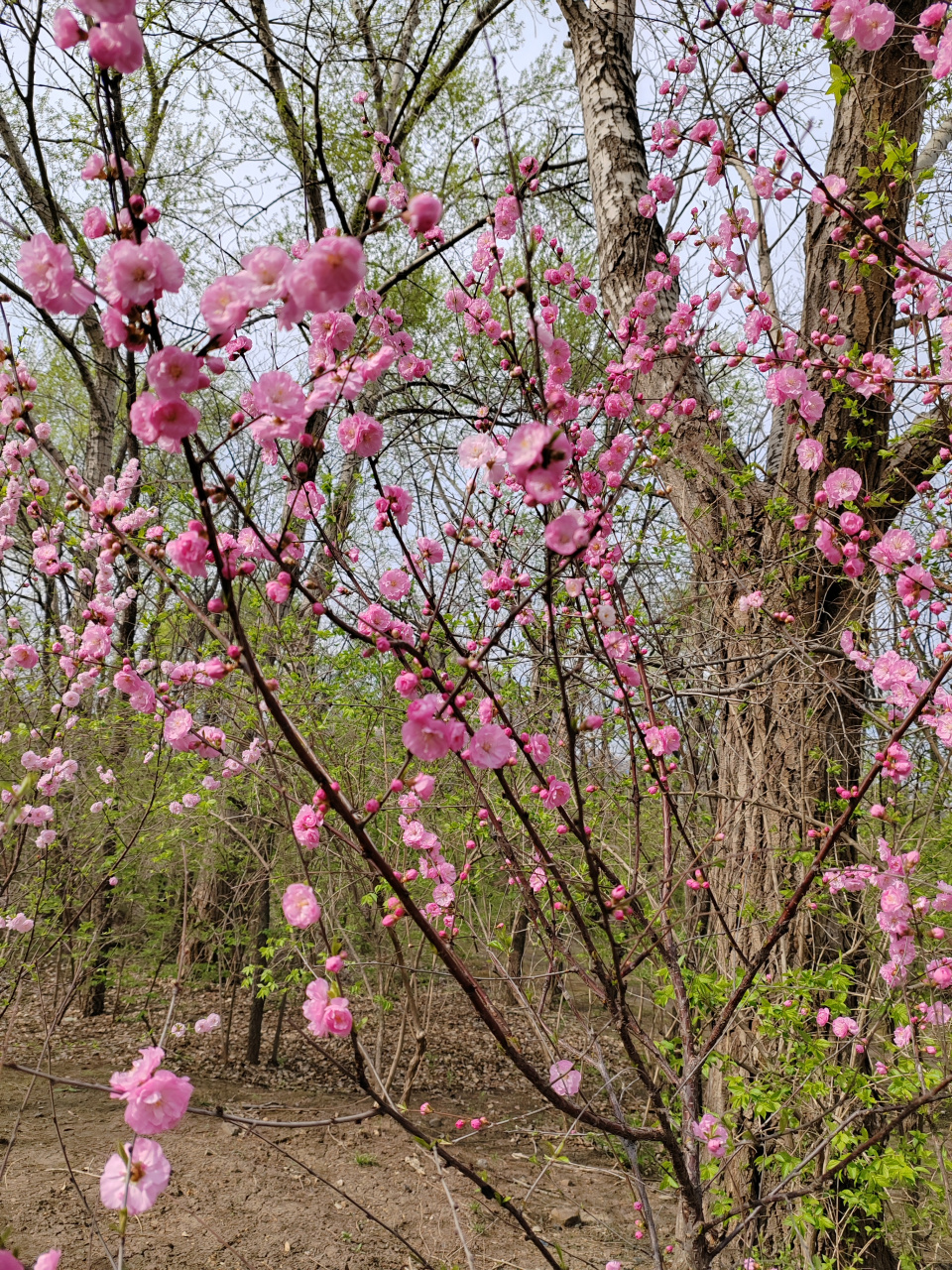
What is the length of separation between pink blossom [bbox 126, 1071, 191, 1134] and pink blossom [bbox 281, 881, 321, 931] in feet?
0.85

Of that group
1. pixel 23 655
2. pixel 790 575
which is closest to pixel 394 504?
pixel 790 575

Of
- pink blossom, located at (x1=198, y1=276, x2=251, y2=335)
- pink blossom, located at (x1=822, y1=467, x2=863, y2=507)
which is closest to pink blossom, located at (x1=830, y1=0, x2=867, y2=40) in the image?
pink blossom, located at (x1=822, y1=467, x2=863, y2=507)

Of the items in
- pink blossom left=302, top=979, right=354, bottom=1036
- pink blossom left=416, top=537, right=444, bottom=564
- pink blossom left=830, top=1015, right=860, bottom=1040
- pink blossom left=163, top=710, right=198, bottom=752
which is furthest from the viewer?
pink blossom left=830, top=1015, right=860, bottom=1040

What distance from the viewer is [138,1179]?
1016 mm

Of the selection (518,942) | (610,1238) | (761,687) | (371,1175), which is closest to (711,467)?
(761,687)

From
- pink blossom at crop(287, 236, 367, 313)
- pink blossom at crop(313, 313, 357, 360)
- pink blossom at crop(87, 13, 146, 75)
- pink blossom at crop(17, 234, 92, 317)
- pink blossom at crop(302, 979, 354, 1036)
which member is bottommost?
pink blossom at crop(302, 979, 354, 1036)

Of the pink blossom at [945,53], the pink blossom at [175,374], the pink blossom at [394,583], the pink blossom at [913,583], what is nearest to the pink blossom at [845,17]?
the pink blossom at [945,53]

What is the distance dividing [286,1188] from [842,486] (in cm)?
527

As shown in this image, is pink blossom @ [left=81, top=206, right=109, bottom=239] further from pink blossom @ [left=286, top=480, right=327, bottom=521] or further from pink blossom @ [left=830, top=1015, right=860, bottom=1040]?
pink blossom @ [left=830, top=1015, right=860, bottom=1040]

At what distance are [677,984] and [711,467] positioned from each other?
2.45 metres

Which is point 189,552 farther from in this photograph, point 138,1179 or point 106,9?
point 138,1179

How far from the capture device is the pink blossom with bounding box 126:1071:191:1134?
1.02 meters

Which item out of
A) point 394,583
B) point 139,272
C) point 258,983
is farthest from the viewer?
point 258,983

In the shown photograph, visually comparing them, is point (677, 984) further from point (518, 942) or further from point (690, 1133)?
point (518, 942)
